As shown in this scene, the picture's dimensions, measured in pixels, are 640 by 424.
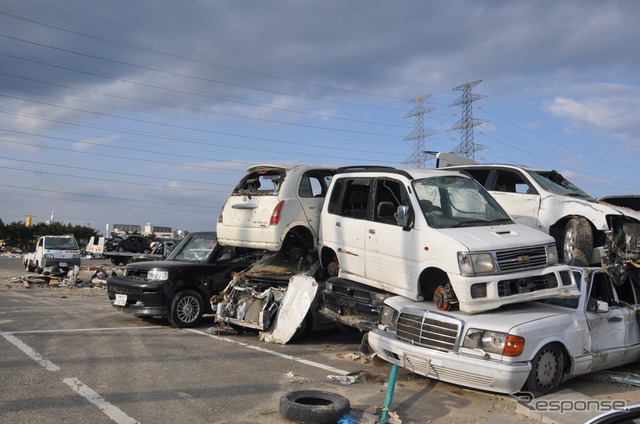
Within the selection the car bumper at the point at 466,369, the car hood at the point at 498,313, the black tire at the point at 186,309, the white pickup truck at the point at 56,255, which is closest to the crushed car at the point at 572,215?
the car hood at the point at 498,313

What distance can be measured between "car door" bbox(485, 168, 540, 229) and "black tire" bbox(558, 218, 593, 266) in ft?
1.96

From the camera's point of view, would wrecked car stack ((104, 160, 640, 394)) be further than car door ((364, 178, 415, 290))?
No

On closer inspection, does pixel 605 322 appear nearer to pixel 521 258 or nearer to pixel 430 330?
pixel 521 258

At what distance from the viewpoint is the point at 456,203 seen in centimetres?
749

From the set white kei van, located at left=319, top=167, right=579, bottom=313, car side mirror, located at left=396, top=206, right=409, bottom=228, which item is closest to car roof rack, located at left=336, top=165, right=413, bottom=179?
white kei van, located at left=319, top=167, right=579, bottom=313

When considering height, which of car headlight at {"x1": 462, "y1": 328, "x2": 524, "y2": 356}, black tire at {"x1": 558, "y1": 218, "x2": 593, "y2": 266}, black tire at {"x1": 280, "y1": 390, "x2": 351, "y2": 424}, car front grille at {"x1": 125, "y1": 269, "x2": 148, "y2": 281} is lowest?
black tire at {"x1": 280, "y1": 390, "x2": 351, "y2": 424}

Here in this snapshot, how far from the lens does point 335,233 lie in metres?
8.59

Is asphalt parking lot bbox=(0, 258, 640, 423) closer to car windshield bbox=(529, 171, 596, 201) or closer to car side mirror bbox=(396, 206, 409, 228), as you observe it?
car side mirror bbox=(396, 206, 409, 228)

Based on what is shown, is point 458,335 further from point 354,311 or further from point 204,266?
point 204,266

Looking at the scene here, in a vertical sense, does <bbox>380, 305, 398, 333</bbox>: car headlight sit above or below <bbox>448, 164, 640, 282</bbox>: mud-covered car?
below

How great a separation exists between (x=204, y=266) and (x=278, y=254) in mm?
1474

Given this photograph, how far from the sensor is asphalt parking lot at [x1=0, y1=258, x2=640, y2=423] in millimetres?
5102

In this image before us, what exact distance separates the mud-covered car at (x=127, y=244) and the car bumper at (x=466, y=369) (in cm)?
3113

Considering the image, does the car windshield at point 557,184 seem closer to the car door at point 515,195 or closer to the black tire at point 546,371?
the car door at point 515,195
